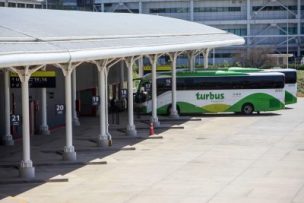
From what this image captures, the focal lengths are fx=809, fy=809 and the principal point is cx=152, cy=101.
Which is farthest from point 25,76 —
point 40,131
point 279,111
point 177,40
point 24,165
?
point 279,111

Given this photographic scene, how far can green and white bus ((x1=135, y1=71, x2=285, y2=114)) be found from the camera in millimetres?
43406

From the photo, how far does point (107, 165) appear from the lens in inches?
1039

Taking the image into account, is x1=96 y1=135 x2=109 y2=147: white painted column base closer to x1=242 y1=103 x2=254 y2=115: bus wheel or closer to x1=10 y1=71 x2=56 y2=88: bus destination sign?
x1=10 y1=71 x2=56 y2=88: bus destination sign

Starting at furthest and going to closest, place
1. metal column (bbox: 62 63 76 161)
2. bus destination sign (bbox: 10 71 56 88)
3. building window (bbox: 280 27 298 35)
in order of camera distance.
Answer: building window (bbox: 280 27 298 35) → bus destination sign (bbox: 10 71 56 88) → metal column (bbox: 62 63 76 161)

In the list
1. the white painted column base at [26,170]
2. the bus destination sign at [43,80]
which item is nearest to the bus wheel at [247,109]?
the bus destination sign at [43,80]

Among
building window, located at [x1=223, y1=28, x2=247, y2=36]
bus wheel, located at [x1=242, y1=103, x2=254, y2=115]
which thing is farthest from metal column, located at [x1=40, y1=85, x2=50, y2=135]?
building window, located at [x1=223, y1=28, x2=247, y2=36]

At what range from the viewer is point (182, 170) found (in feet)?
82.6

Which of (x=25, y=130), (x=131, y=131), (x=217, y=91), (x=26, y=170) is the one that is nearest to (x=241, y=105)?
(x=217, y=91)

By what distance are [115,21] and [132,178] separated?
1397 centimetres

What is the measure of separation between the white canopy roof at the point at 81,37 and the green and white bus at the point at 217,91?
7.08 feet

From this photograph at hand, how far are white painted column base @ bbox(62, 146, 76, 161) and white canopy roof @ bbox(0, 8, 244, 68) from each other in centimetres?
329

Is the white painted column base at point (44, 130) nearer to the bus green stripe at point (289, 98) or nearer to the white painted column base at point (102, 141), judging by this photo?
the white painted column base at point (102, 141)

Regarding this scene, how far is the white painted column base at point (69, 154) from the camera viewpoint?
26.9 metres

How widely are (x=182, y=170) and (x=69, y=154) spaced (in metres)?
4.11
